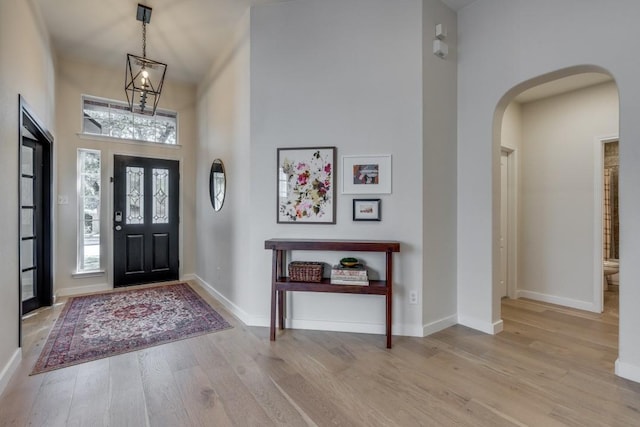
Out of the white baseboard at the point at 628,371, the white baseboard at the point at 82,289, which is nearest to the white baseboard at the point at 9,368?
the white baseboard at the point at 82,289

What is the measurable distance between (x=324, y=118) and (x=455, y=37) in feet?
5.32

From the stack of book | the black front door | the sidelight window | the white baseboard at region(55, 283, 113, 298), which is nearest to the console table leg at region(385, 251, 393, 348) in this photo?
the stack of book

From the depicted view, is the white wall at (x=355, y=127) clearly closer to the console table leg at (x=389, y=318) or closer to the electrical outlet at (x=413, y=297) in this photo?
the electrical outlet at (x=413, y=297)

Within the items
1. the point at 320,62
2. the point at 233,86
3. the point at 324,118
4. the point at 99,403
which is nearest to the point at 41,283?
the point at 99,403

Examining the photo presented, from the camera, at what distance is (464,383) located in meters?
2.11

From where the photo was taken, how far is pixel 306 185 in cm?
304

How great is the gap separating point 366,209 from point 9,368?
2926 millimetres

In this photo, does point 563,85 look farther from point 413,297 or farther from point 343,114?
point 413,297

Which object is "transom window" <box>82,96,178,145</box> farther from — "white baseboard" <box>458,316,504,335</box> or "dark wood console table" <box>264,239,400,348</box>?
"white baseboard" <box>458,316,504,335</box>

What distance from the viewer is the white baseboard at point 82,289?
418 centimetres

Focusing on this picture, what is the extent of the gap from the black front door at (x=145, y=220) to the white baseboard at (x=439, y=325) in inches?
153

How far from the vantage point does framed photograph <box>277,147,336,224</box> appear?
3002 mm

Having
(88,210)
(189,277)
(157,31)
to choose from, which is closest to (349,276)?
(189,277)

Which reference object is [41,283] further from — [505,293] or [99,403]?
[505,293]
